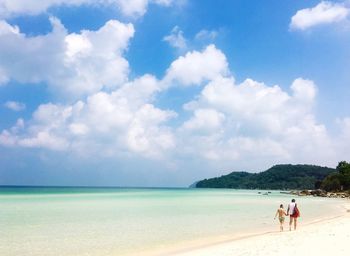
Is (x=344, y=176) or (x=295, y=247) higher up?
(x=344, y=176)

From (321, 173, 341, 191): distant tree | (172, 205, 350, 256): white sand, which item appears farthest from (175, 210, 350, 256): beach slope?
(321, 173, 341, 191): distant tree

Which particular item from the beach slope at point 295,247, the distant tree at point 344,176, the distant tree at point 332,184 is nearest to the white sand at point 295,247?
the beach slope at point 295,247

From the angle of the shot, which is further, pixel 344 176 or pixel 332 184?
pixel 332 184

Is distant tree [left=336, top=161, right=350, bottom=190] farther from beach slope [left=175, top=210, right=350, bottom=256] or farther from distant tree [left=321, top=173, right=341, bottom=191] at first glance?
beach slope [left=175, top=210, right=350, bottom=256]

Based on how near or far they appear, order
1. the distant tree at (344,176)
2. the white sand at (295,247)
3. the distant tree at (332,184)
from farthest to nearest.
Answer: the distant tree at (332,184) < the distant tree at (344,176) < the white sand at (295,247)

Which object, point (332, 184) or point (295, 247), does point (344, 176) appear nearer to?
point (332, 184)

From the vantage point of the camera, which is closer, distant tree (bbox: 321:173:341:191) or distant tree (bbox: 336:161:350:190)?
distant tree (bbox: 336:161:350:190)

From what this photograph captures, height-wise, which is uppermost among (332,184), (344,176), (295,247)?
(344,176)

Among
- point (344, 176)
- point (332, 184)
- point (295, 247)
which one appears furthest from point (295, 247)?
point (332, 184)

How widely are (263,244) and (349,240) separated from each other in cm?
381

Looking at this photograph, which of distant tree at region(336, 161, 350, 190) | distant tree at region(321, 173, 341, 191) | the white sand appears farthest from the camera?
distant tree at region(321, 173, 341, 191)

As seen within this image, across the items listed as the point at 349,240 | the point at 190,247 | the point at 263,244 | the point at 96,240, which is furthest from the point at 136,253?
the point at 349,240

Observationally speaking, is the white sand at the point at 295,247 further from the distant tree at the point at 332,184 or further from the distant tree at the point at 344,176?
the distant tree at the point at 332,184

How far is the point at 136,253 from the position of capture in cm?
1845
